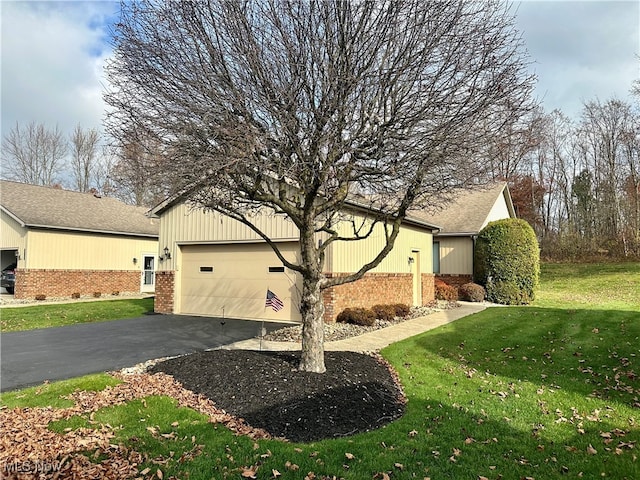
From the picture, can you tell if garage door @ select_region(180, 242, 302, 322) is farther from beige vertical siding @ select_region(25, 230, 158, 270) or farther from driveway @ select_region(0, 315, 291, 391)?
beige vertical siding @ select_region(25, 230, 158, 270)

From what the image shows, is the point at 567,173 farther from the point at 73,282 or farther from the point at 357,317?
the point at 73,282

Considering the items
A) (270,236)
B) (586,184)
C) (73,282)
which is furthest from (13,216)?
(586,184)

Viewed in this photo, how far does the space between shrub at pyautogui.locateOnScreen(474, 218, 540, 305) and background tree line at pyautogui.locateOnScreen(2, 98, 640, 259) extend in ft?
31.4

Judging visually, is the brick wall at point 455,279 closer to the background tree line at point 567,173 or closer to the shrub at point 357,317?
the shrub at point 357,317

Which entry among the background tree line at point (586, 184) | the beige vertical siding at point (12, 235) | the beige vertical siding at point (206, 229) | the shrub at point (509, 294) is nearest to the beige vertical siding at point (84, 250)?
the beige vertical siding at point (12, 235)

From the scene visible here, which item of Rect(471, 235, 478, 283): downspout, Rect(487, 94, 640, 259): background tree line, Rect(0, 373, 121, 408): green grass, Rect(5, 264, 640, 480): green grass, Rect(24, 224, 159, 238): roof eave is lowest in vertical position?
Rect(5, 264, 640, 480): green grass

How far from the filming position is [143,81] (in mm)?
5121

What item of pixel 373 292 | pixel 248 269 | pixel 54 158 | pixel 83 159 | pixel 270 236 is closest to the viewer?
pixel 270 236

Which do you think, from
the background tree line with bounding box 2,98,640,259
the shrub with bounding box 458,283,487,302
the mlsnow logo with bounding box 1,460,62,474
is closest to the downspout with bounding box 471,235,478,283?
the shrub with bounding box 458,283,487,302

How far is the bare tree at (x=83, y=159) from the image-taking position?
1313 inches

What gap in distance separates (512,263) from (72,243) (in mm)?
19637

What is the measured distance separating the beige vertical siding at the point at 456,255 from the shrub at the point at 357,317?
907cm

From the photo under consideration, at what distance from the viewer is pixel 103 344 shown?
923 centimetres

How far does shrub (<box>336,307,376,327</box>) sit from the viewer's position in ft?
37.9
